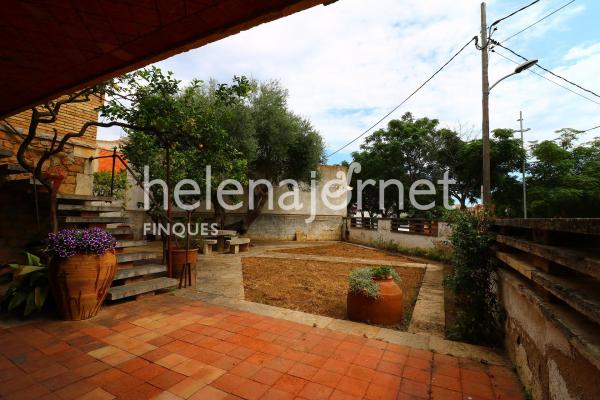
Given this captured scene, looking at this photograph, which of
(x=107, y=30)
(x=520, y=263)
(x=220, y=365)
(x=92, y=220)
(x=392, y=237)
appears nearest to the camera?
(x=107, y=30)

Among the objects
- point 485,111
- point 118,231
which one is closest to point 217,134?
point 118,231

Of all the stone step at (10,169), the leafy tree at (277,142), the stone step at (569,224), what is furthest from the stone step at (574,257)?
the leafy tree at (277,142)

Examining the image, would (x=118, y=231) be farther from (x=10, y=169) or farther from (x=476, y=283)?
(x=476, y=283)

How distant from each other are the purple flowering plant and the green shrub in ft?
9.82

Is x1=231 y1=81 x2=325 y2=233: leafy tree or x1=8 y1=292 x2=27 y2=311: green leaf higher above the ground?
x1=231 y1=81 x2=325 y2=233: leafy tree

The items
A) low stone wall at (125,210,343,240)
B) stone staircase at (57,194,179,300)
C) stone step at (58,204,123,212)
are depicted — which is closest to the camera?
stone staircase at (57,194,179,300)

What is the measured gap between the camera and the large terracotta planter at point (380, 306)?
3566 mm

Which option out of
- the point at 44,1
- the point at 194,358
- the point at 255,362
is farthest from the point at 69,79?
the point at 255,362

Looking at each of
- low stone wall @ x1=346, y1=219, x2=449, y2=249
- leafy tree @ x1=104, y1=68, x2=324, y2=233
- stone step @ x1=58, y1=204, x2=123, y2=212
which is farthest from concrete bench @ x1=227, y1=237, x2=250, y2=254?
low stone wall @ x1=346, y1=219, x2=449, y2=249

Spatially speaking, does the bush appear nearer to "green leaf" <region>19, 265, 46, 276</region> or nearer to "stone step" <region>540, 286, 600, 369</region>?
"stone step" <region>540, 286, 600, 369</region>

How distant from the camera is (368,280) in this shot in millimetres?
3664

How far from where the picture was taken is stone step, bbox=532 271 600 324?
1.22 meters

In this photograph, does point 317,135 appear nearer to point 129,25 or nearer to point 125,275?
point 125,275

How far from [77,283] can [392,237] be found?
1048cm
